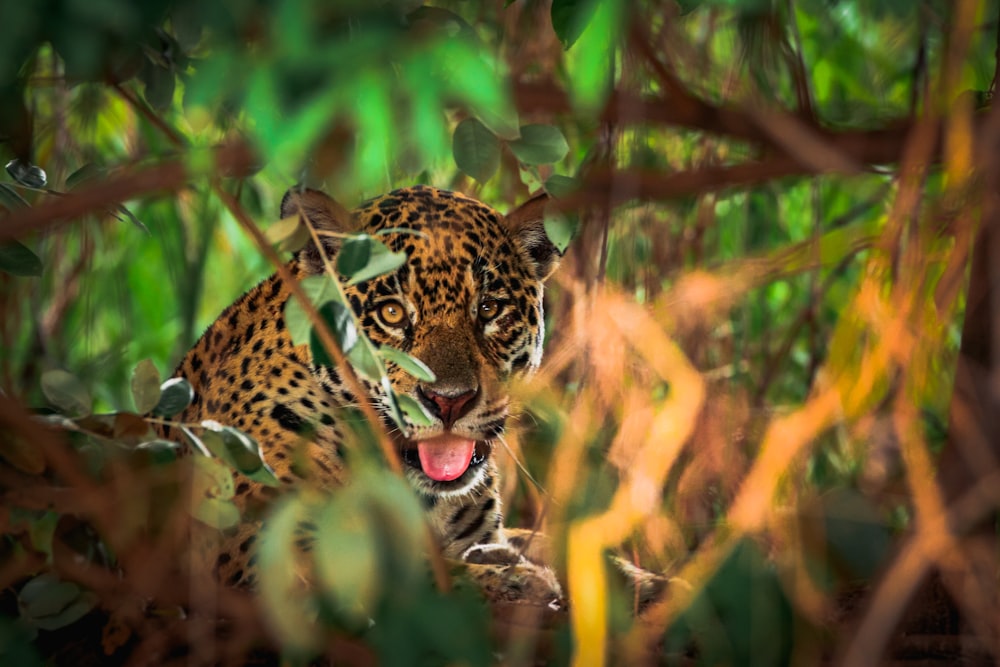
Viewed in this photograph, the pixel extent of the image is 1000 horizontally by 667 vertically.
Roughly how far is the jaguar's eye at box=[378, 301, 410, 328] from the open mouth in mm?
375

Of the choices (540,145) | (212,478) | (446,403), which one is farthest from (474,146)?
(446,403)

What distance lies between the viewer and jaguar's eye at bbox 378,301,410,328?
3176 mm

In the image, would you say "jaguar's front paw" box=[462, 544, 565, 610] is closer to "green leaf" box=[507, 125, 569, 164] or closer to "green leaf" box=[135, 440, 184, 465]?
"green leaf" box=[135, 440, 184, 465]

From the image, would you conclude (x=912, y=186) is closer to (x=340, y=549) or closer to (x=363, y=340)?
(x=363, y=340)

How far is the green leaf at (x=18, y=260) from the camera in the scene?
7.36 ft

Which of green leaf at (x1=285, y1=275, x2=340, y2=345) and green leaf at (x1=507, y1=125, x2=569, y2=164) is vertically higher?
green leaf at (x1=507, y1=125, x2=569, y2=164)

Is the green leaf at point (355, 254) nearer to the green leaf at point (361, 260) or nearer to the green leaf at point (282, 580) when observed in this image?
the green leaf at point (361, 260)

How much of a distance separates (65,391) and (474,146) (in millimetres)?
788

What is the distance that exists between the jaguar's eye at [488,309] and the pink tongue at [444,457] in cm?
41

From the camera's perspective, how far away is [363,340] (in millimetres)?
1771

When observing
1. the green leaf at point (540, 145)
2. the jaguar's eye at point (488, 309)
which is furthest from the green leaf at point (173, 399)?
the jaguar's eye at point (488, 309)

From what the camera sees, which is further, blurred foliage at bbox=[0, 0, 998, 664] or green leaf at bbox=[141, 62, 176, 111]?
green leaf at bbox=[141, 62, 176, 111]

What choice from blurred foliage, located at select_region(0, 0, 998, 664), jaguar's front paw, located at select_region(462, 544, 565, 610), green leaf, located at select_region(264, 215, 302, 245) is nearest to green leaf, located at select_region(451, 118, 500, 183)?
blurred foliage, located at select_region(0, 0, 998, 664)

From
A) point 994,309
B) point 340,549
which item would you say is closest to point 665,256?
point 994,309
